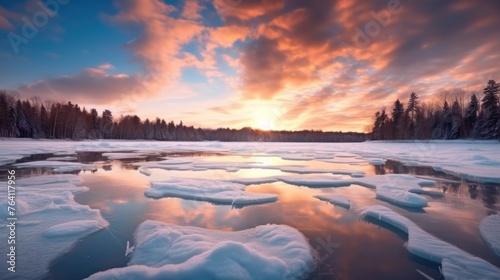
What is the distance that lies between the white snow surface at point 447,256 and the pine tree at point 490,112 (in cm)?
4545

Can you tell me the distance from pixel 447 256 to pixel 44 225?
735 cm

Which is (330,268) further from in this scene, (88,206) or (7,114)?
(7,114)

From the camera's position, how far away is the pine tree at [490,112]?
119 feet

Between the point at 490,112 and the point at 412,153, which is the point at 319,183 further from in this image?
the point at 490,112

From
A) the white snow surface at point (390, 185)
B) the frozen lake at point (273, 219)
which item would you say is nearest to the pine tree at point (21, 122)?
the frozen lake at point (273, 219)

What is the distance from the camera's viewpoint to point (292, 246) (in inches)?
157

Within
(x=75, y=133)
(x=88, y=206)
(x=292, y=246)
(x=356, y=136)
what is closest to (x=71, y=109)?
(x=75, y=133)

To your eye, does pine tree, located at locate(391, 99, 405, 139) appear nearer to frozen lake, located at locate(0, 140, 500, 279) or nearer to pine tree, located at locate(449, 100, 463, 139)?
pine tree, located at locate(449, 100, 463, 139)

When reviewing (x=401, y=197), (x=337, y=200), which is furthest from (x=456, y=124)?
(x=337, y=200)

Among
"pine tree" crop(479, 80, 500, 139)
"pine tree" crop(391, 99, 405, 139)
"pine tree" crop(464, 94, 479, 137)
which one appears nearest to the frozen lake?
"pine tree" crop(479, 80, 500, 139)

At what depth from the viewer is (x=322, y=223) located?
535 centimetres

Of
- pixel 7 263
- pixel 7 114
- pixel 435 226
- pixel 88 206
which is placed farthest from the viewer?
pixel 7 114

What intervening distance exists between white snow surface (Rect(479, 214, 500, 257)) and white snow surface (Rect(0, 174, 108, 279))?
721 cm

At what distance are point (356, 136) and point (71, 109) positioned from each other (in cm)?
13060
